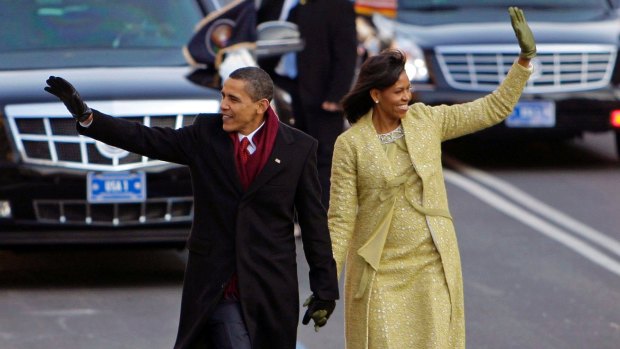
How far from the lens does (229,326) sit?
19.8ft

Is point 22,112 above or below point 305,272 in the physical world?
above

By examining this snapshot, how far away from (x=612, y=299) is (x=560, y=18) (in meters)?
5.67

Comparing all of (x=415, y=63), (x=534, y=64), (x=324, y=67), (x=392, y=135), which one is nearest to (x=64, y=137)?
(x=324, y=67)

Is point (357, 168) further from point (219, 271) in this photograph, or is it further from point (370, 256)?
point (219, 271)

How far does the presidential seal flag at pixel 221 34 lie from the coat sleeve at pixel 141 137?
4.23 meters

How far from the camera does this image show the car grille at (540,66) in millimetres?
14297

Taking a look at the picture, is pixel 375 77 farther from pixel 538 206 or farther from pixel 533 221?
pixel 538 206

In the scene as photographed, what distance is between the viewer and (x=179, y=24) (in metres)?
11.0

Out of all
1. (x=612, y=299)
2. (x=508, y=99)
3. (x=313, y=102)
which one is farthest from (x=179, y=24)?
(x=508, y=99)

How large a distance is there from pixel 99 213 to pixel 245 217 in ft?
11.7

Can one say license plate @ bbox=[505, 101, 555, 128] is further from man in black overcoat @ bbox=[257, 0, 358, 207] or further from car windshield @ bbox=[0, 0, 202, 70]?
car windshield @ bbox=[0, 0, 202, 70]

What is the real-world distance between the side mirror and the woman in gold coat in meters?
4.72

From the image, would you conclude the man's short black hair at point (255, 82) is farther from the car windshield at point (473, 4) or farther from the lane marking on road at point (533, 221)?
the car windshield at point (473, 4)

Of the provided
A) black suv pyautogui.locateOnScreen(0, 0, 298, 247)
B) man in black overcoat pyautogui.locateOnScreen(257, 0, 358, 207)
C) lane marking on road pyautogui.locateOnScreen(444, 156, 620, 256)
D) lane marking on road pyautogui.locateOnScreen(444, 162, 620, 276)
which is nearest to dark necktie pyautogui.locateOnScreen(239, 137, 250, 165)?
black suv pyautogui.locateOnScreen(0, 0, 298, 247)
